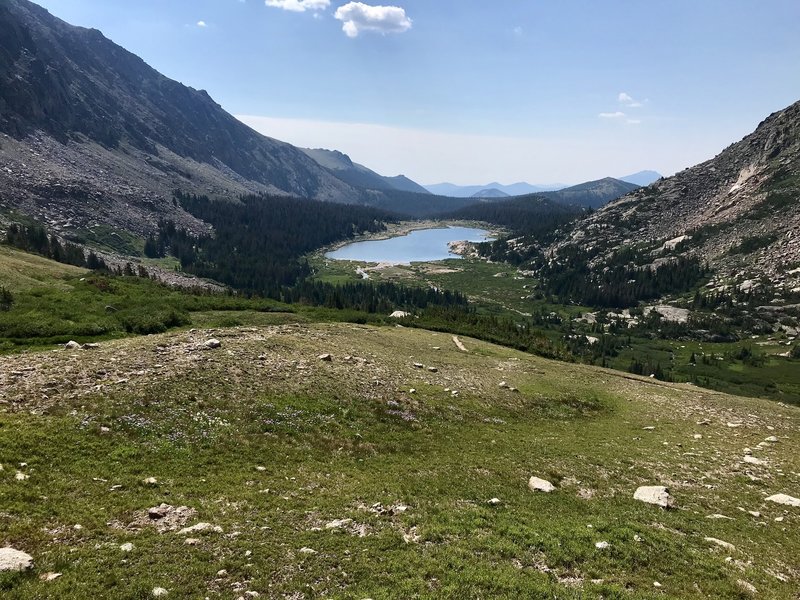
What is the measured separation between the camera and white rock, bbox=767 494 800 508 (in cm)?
2252

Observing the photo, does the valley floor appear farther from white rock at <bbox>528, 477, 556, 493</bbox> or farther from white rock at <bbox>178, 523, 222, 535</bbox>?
white rock at <bbox>528, 477, 556, 493</bbox>

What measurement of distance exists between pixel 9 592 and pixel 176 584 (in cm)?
394

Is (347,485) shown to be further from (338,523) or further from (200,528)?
(200,528)

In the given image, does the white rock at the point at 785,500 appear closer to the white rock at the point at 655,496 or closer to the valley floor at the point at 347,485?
the valley floor at the point at 347,485

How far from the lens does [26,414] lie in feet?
68.7

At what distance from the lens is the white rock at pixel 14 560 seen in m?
12.2

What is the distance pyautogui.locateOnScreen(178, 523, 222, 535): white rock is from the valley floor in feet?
0.22

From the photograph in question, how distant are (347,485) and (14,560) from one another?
1195cm

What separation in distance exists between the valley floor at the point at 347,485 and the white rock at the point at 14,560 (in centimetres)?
35

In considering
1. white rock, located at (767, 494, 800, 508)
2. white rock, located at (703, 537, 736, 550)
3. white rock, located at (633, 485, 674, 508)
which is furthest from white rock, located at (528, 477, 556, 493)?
white rock, located at (767, 494, 800, 508)

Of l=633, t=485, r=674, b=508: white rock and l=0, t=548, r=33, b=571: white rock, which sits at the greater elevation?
l=0, t=548, r=33, b=571: white rock

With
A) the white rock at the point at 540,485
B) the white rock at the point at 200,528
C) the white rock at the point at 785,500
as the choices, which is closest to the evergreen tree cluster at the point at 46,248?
the white rock at the point at 200,528

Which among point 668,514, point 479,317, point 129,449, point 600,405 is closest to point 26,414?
point 129,449

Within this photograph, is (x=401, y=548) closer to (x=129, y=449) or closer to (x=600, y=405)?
(x=129, y=449)
